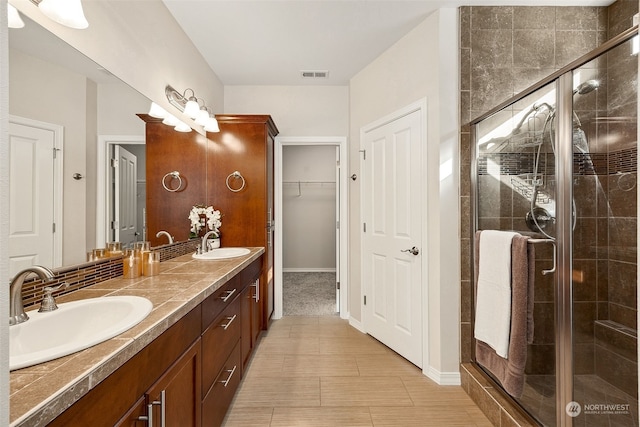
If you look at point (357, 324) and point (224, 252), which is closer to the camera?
point (224, 252)

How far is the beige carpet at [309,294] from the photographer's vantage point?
12.0 feet

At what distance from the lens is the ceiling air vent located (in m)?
3.08

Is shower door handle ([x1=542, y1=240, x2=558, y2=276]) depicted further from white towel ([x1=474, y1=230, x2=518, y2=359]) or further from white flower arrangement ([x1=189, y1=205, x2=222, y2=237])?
white flower arrangement ([x1=189, y1=205, x2=222, y2=237])

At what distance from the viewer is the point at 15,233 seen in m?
1.02

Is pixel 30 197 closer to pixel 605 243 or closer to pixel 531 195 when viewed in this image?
pixel 531 195

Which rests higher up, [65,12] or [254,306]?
[65,12]

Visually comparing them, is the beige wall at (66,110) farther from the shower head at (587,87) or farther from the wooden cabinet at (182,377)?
the shower head at (587,87)

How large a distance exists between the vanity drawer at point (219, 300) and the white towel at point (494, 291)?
5.14 ft

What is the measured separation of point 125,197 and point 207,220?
1.11 meters

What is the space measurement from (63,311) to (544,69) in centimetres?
308

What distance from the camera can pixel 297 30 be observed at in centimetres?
239

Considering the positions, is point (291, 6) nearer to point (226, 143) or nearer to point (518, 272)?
point (226, 143)

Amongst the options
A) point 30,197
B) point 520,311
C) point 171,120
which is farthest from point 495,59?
point 30,197

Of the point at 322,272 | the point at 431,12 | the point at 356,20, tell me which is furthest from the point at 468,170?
the point at 322,272
